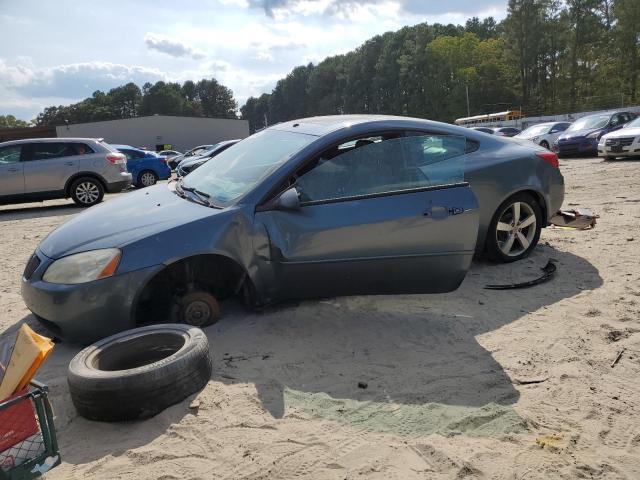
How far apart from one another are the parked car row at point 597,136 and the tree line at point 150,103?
110 metres

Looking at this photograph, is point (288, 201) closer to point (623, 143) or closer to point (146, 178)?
point (623, 143)

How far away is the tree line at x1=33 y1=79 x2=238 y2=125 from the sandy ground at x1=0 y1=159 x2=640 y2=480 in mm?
122313

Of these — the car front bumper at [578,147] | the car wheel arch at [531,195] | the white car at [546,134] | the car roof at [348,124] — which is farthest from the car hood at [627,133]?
the car roof at [348,124]

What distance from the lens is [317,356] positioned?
3539 mm

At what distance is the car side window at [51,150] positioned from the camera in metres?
12.4

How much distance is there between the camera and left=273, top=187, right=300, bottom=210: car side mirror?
3.69 m

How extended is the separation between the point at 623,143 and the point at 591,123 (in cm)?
501

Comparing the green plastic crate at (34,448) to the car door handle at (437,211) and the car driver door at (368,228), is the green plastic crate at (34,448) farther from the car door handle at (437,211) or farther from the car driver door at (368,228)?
the car door handle at (437,211)

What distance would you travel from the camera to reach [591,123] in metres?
19.5

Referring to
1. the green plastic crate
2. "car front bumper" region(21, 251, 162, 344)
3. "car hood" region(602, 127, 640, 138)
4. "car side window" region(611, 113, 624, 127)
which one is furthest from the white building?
Result: the green plastic crate

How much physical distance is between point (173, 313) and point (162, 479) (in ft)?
5.41

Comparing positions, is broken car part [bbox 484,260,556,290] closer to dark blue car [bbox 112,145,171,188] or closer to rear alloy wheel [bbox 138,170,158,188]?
dark blue car [bbox 112,145,171,188]

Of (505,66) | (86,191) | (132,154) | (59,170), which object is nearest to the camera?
(59,170)

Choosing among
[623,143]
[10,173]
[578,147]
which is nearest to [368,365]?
[10,173]
